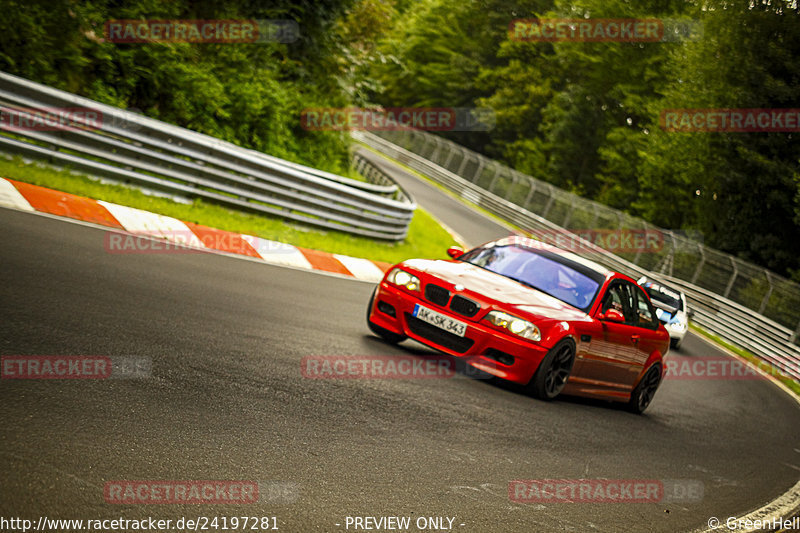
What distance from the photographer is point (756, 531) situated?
630 cm

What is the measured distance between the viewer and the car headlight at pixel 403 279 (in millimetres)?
8477

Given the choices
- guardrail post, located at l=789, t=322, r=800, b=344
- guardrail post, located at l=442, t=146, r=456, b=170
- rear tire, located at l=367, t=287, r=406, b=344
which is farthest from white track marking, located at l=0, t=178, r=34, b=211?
guardrail post, located at l=442, t=146, r=456, b=170

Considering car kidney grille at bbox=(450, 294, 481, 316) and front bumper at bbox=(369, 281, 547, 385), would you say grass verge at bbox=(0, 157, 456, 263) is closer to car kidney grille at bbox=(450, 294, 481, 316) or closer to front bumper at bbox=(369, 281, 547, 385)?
front bumper at bbox=(369, 281, 547, 385)

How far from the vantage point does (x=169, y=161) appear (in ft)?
44.7

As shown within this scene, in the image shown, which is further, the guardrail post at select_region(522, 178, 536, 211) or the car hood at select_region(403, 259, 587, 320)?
the guardrail post at select_region(522, 178, 536, 211)

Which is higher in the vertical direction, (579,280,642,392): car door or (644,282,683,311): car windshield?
(579,280,642,392): car door

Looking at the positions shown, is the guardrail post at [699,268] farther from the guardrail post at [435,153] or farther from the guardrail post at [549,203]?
the guardrail post at [435,153]

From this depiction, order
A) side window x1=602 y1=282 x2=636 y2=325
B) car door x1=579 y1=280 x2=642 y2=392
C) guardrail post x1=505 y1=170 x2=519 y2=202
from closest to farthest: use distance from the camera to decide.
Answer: car door x1=579 y1=280 x2=642 y2=392
side window x1=602 y1=282 x2=636 y2=325
guardrail post x1=505 y1=170 x2=519 y2=202

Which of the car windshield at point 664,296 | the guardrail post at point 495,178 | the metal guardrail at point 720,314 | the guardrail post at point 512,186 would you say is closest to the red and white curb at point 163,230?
the car windshield at point 664,296

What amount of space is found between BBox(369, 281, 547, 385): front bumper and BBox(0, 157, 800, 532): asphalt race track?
0.25 meters

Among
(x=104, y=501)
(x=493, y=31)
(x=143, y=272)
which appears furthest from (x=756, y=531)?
(x=493, y=31)

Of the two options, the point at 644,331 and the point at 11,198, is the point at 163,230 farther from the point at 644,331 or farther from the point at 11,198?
the point at 644,331

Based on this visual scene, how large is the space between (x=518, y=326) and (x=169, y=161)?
25.3 ft

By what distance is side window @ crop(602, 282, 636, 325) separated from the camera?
9156mm
